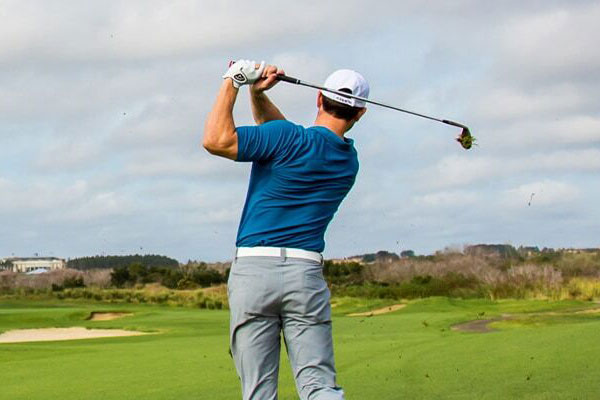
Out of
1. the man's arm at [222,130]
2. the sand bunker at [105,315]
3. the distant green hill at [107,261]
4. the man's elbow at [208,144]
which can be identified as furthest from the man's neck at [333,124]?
the distant green hill at [107,261]

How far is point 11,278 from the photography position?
61.5m

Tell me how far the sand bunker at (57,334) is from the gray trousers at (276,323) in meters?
18.8

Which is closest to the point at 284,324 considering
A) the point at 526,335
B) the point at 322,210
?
the point at 322,210

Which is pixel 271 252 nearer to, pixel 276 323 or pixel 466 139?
pixel 276 323

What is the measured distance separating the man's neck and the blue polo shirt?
2.2 inches

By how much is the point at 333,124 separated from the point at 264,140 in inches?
A: 17.2

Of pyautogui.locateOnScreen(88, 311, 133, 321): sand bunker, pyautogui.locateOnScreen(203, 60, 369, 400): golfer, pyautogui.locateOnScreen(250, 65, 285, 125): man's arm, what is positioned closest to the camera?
pyautogui.locateOnScreen(203, 60, 369, 400): golfer

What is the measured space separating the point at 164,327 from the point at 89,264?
69472mm

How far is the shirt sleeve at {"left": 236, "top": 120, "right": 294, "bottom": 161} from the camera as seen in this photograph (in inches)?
179

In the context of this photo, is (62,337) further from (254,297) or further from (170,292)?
(170,292)

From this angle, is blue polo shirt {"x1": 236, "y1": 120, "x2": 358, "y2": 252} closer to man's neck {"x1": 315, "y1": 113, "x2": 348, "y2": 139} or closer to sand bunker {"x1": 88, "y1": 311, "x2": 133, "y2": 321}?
man's neck {"x1": 315, "y1": 113, "x2": 348, "y2": 139}

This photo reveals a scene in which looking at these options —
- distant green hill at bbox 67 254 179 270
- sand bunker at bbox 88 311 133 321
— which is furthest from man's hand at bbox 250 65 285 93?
distant green hill at bbox 67 254 179 270

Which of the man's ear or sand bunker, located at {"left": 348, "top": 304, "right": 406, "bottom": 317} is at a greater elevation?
the man's ear

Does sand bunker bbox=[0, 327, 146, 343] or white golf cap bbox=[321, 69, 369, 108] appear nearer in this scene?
white golf cap bbox=[321, 69, 369, 108]
